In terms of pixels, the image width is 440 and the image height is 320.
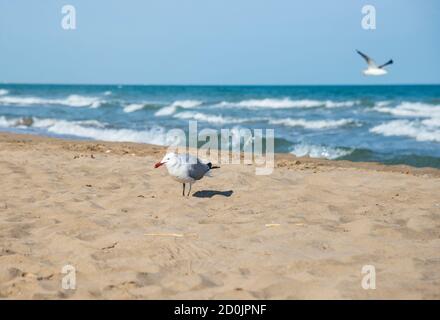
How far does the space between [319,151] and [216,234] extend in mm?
8323

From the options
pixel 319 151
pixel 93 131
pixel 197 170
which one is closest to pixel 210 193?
pixel 197 170

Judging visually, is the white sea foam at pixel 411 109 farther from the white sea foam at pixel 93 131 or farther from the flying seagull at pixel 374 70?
the flying seagull at pixel 374 70

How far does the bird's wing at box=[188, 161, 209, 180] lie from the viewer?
6.16 m

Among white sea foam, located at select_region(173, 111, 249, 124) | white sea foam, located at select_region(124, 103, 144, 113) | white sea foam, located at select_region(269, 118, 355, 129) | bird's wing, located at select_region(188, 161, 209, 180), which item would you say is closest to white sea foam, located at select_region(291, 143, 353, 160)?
bird's wing, located at select_region(188, 161, 209, 180)

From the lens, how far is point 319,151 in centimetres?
1261

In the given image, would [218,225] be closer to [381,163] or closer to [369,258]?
[369,258]

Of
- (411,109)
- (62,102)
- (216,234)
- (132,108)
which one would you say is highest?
(62,102)

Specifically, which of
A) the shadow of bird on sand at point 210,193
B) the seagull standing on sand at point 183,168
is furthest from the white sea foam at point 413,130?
the seagull standing on sand at point 183,168

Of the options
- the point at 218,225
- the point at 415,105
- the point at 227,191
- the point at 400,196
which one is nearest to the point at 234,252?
the point at 218,225

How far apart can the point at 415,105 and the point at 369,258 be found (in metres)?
27.3

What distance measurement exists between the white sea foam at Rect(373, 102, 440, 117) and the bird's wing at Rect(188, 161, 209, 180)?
809 inches

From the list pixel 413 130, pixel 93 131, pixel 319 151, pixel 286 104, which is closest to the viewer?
pixel 319 151

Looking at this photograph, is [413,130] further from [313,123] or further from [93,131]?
[93,131]
